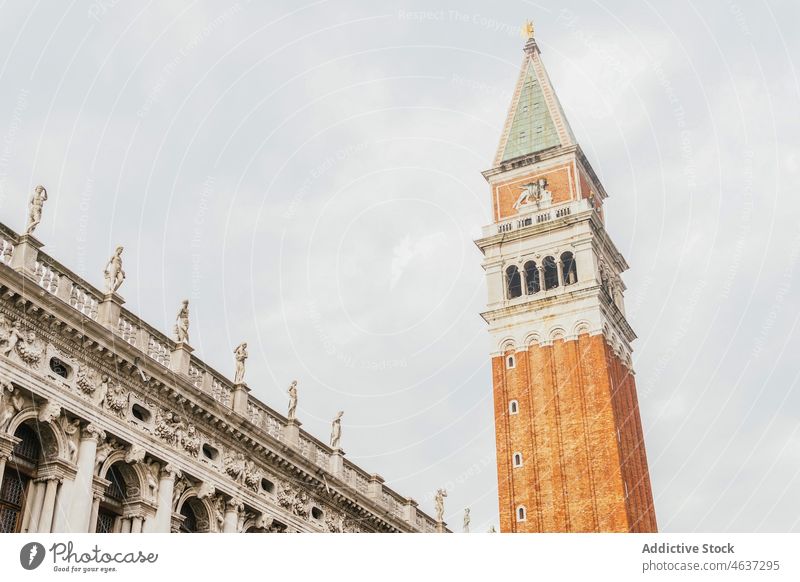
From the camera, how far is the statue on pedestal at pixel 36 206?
23297 millimetres

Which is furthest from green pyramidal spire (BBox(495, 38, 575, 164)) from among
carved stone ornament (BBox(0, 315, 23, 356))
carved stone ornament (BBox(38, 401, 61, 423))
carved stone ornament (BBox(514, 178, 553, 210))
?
carved stone ornament (BBox(0, 315, 23, 356))

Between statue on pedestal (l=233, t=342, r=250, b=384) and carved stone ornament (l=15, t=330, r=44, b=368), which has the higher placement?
statue on pedestal (l=233, t=342, r=250, b=384)

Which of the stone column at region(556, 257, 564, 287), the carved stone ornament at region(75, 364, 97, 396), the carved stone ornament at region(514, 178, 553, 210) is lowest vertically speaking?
the carved stone ornament at region(75, 364, 97, 396)

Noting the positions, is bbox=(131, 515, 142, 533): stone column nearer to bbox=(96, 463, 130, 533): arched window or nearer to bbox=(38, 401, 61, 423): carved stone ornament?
bbox=(96, 463, 130, 533): arched window

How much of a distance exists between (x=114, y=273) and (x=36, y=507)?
264 inches

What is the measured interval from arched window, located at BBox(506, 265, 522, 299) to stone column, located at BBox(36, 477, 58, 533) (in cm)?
4330

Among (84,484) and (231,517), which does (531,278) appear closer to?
(231,517)

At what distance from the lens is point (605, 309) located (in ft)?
199

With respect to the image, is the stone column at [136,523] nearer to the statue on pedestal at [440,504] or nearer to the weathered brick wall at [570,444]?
the statue on pedestal at [440,504]

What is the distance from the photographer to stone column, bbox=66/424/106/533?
22.5 metres

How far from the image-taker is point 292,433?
32.4 metres
